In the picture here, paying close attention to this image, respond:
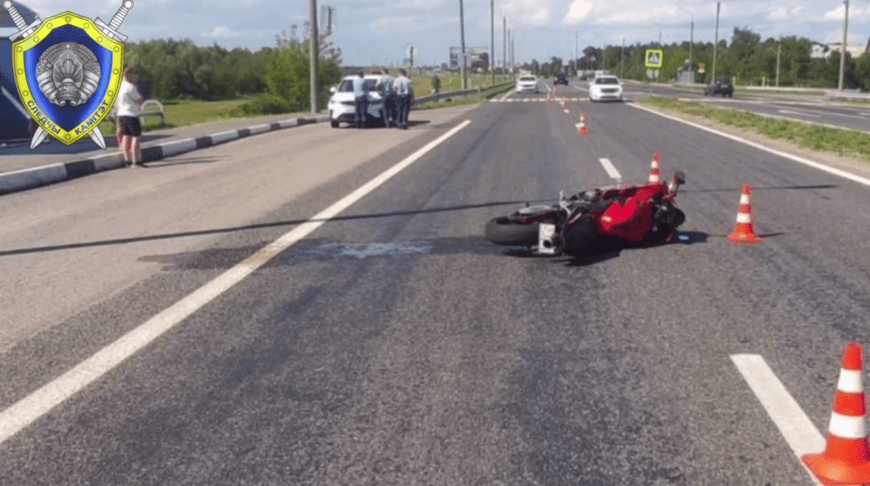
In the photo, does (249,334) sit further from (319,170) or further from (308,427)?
(319,170)

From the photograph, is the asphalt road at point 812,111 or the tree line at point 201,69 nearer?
the asphalt road at point 812,111

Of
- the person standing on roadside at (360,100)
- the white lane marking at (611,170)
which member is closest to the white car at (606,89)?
the person standing on roadside at (360,100)

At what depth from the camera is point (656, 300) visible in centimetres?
680

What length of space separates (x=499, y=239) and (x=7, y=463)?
493 cm

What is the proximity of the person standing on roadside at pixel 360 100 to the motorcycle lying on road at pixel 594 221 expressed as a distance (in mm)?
21706

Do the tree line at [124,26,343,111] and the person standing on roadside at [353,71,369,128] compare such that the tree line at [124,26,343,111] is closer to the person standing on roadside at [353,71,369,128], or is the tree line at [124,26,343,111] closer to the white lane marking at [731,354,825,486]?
the person standing on roadside at [353,71,369,128]

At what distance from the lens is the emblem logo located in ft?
60.1

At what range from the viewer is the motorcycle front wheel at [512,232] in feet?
26.7

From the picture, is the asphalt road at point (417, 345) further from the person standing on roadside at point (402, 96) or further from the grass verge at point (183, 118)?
the grass verge at point (183, 118)

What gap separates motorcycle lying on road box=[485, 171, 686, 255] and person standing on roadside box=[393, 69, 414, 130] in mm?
21268

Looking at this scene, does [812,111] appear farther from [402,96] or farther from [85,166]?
[85,166]

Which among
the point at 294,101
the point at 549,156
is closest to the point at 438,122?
the point at 549,156

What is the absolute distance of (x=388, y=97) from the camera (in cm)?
3006

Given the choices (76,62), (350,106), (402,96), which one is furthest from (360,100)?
(76,62)
